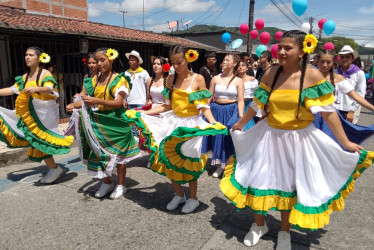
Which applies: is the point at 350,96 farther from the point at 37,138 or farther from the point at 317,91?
the point at 37,138

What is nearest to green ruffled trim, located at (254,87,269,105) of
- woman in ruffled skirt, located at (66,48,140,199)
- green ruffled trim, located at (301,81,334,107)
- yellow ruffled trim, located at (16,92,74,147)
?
green ruffled trim, located at (301,81,334,107)

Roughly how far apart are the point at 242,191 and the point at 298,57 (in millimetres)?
1257

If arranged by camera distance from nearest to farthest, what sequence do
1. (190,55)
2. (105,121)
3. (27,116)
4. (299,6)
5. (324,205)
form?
(324,205) → (190,55) → (105,121) → (27,116) → (299,6)

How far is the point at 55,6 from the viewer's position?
65.5 feet

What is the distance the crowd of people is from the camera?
2.53 m

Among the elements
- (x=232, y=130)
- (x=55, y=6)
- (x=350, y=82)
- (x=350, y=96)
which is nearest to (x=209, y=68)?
(x=350, y=82)

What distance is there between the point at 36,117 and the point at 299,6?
25.7ft

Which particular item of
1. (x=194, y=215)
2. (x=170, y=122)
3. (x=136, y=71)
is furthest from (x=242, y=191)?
(x=136, y=71)

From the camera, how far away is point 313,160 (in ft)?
8.41

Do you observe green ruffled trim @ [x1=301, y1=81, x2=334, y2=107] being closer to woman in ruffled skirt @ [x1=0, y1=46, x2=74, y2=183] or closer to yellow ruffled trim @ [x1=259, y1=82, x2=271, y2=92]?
yellow ruffled trim @ [x1=259, y1=82, x2=271, y2=92]

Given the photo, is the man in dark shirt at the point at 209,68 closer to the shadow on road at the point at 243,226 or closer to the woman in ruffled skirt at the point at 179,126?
the woman in ruffled skirt at the point at 179,126

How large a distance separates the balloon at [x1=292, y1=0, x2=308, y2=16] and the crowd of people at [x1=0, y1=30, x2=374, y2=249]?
456 centimetres

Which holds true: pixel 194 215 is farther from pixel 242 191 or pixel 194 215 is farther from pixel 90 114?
pixel 90 114

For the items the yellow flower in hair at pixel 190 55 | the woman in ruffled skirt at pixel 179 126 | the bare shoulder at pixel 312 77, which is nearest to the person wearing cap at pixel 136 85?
the woman in ruffled skirt at pixel 179 126
